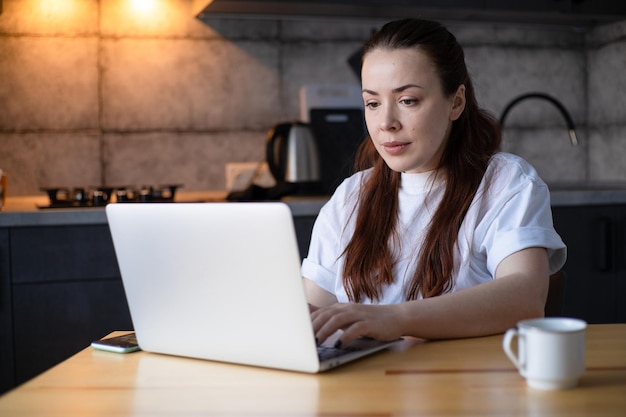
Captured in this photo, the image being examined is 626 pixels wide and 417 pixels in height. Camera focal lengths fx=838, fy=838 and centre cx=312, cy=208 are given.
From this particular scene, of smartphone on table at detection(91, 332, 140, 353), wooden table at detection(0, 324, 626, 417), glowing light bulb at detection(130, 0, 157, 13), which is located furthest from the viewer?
glowing light bulb at detection(130, 0, 157, 13)

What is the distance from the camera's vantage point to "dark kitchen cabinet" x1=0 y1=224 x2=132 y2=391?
2.47 metres

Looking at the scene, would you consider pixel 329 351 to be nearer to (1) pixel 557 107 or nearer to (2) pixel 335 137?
(2) pixel 335 137

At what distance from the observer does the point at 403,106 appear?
157 cm

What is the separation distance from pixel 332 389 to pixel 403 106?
72 centimetres

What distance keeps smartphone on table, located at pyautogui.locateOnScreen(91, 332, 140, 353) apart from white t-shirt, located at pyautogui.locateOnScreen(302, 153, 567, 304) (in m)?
0.53

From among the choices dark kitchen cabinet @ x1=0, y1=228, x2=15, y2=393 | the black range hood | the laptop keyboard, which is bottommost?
dark kitchen cabinet @ x1=0, y1=228, x2=15, y2=393

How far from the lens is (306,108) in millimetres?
3115

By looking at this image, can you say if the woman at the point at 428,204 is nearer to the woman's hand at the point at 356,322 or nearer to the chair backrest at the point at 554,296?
the chair backrest at the point at 554,296

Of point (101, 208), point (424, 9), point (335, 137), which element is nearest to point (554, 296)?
point (101, 208)

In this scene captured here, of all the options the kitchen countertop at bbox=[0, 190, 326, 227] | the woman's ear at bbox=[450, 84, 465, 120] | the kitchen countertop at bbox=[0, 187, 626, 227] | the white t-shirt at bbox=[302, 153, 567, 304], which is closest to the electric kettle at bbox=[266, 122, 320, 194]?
the kitchen countertop at bbox=[0, 187, 626, 227]

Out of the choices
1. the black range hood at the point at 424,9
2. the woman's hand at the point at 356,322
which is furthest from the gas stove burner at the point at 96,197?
the woman's hand at the point at 356,322

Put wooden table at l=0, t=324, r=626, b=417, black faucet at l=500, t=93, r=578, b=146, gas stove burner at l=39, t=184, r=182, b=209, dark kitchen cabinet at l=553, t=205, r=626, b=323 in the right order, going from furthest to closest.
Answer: black faucet at l=500, t=93, r=578, b=146
dark kitchen cabinet at l=553, t=205, r=626, b=323
gas stove burner at l=39, t=184, r=182, b=209
wooden table at l=0, t=324, r=626, b=417

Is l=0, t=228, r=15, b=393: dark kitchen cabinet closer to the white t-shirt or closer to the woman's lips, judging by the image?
the white t-shirt

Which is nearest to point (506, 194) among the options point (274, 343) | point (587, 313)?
point (274, 343)
